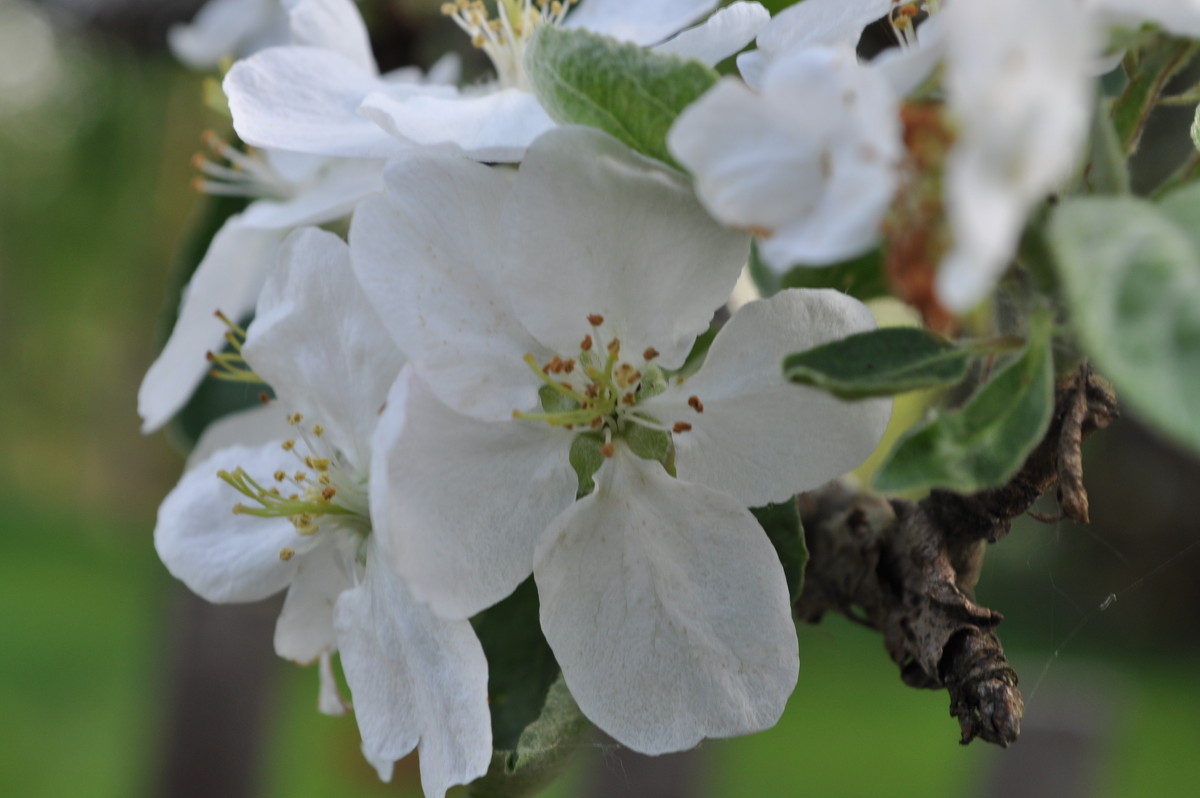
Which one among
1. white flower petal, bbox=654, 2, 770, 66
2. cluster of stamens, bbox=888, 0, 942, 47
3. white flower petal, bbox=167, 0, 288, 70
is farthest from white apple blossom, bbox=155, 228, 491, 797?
white flower petal, bbox=167, 0, 288, 70

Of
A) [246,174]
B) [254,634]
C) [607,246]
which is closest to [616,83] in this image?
[607,246]

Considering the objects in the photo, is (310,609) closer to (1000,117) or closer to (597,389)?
(597,389)

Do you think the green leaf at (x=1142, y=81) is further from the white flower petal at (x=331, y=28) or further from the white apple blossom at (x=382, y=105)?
the white flower petal at (x=331, y=28)

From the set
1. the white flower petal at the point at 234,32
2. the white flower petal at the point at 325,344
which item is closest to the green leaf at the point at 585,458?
the white flower petal at the point at 325,344

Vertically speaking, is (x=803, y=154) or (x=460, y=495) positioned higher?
(x=803, y=154)

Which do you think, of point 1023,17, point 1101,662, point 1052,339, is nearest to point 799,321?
point 1052,339

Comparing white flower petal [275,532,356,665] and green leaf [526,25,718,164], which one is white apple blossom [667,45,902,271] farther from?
white flower petal [275,532,356,665]
